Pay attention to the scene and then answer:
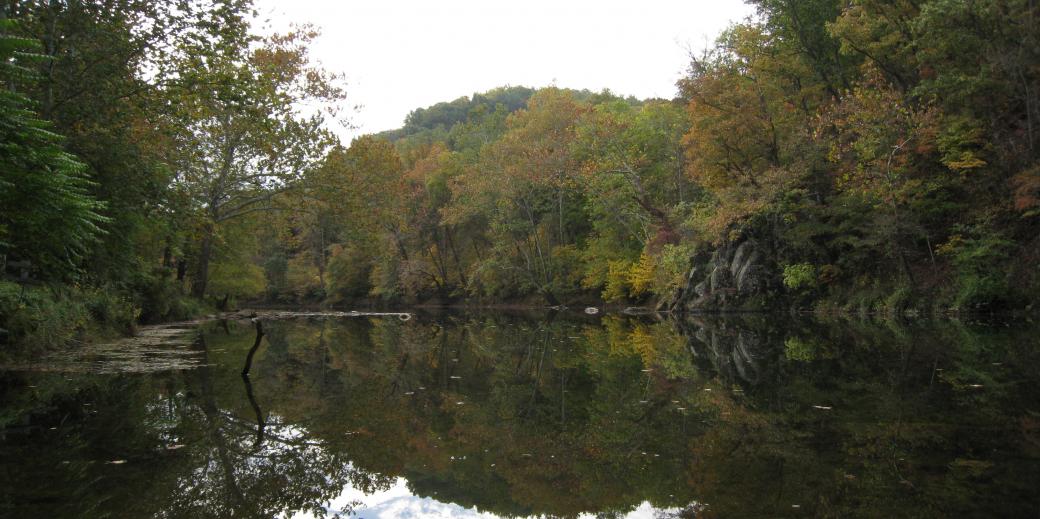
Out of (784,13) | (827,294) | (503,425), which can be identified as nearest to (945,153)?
(827,294)

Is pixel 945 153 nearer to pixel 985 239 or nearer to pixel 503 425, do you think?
pixel 985 239

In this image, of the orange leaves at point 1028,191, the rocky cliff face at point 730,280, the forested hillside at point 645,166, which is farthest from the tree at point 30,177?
the rocky cliff face at point 730,280

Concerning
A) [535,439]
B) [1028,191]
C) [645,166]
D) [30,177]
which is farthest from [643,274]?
[30,177]

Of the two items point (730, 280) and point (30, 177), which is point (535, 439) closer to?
point (30, 177)

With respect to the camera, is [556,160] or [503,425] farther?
[556,160]

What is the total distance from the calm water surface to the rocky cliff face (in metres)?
16.5

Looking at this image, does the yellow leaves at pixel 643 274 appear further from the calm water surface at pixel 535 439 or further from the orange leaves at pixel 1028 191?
the calm water surface at pixel 535 439

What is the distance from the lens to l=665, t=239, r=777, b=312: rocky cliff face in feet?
86.3

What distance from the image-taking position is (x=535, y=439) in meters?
5.38

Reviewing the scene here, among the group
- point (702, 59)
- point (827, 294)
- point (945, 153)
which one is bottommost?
point (827, 294)

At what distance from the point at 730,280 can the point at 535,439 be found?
77.7 feet

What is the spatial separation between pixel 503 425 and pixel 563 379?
2.90m

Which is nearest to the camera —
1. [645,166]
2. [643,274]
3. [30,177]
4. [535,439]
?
[535,439]

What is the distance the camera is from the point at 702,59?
27.7 m
